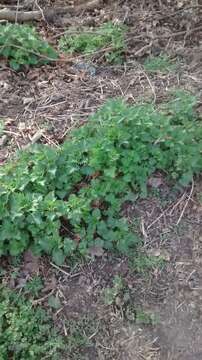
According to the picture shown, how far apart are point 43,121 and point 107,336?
4.88 ft

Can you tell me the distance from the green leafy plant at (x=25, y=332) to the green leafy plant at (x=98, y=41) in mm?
2011

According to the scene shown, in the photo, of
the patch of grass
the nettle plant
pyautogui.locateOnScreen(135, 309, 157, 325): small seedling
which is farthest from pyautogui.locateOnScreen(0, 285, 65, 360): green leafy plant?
the patch of grass

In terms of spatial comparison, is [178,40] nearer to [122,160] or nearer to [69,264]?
[122,160]

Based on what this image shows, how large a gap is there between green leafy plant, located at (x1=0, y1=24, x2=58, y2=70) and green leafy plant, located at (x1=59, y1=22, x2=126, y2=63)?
236mm

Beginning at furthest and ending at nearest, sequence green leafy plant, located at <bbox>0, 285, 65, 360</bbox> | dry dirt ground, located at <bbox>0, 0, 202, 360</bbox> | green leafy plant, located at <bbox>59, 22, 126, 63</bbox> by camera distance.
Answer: green leafy plant, located at <bbox>59, 22, 126, 63</bbox>, dry dirt ground, located at <bbox>0, 0, 202, 360</bbox>, green leafy plant, located at <bbox>0, 285, 65, 360</bbox>

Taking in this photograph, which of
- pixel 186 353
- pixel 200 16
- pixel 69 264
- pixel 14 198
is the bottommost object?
pixel 186 353

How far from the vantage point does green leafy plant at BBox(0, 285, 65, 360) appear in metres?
3.00

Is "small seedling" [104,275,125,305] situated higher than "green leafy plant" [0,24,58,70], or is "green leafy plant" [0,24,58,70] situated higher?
"green leafy plant" [0,24,58,70]

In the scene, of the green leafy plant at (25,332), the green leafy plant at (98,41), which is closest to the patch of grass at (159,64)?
the green leafy plant at (98,41)

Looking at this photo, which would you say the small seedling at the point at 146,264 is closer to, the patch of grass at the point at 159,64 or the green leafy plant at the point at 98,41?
the patch of grass at the point at 159,64

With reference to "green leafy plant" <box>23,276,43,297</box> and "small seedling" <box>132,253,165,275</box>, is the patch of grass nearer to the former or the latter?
"small seedling" <box>132,253,165,275</box>

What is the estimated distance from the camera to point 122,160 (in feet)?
11.1

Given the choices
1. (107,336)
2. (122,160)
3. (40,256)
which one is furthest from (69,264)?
(122,160)

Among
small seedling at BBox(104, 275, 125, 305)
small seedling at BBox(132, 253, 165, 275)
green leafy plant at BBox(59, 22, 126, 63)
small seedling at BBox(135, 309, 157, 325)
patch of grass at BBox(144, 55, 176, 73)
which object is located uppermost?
green leafy plant at BBox(59, 22, 126, 63)
